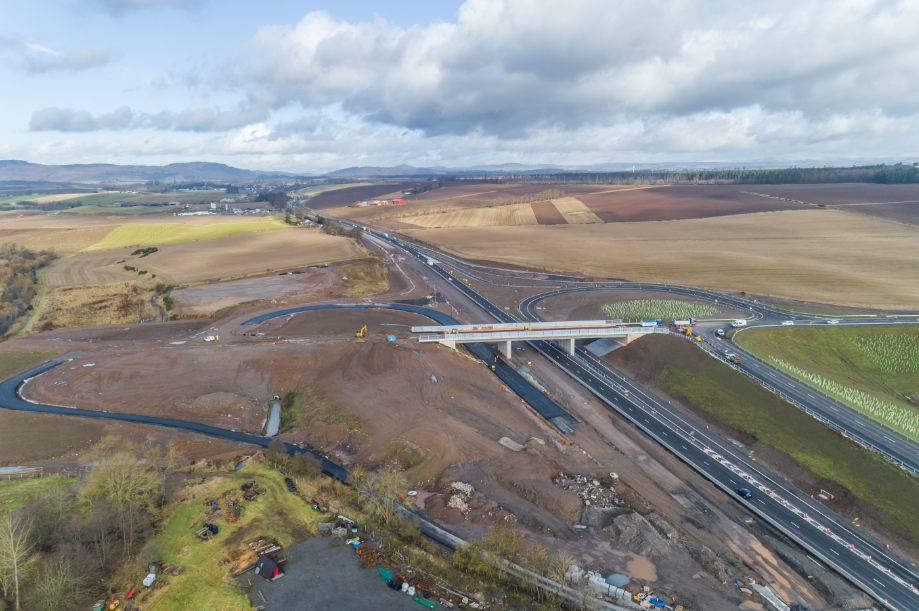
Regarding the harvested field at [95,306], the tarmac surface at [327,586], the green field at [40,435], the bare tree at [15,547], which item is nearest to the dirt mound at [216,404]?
the green field at [40,435]

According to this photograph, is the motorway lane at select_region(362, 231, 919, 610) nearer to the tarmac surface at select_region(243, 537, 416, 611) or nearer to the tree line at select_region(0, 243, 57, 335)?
the tarmac surface at select_region(243, 537, 416, 611)

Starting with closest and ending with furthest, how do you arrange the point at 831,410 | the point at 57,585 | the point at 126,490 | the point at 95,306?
1. the point at 57,585
2. the point at 126,490
3. the point at 831,410
4. the point at 95,306

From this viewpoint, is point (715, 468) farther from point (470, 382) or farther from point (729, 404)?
point (470, 382)

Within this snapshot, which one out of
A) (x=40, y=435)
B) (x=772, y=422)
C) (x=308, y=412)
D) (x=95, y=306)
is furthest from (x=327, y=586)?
(x=95, y=306)

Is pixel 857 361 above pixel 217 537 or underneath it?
above

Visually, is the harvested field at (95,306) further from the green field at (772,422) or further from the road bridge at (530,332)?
the green field at (772,422)

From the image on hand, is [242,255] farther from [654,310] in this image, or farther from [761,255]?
[761,255]
